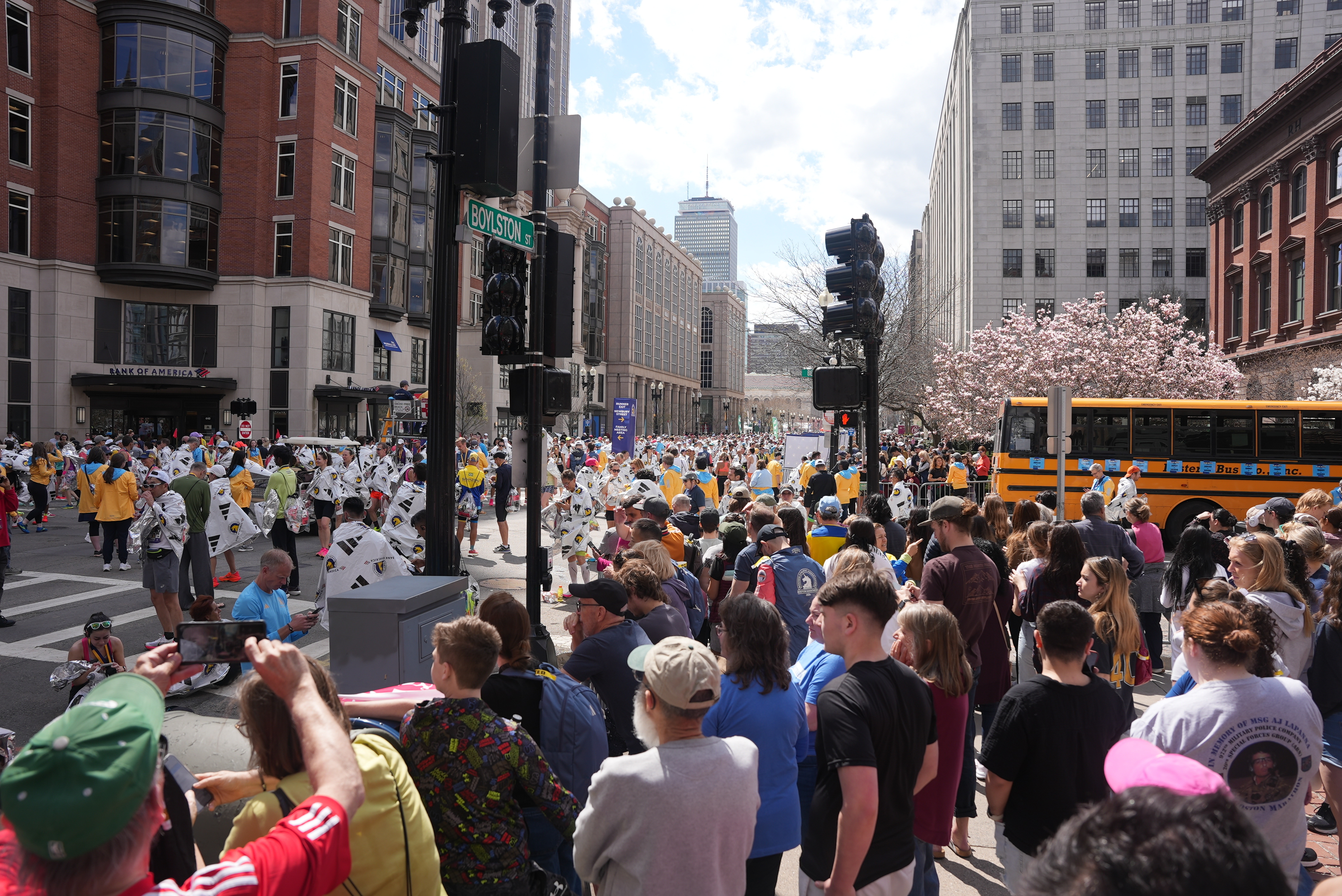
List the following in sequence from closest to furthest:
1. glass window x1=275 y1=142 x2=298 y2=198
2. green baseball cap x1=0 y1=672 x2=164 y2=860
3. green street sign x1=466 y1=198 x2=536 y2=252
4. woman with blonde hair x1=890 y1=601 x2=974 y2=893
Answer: green baseball cap x1=0 y1=672 x2=164 y2=860
woman with blonde hair x1=890 y1=601 x2=974 y2=893
green street sign x1=466 y1=198 x2=536 y2=252
glass window x1=275 y1=142 x2=298 y2=198

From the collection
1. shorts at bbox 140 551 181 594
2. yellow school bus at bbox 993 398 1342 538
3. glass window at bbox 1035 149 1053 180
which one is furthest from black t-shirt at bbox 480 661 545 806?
glass window at bbox 1035 149 1053 180

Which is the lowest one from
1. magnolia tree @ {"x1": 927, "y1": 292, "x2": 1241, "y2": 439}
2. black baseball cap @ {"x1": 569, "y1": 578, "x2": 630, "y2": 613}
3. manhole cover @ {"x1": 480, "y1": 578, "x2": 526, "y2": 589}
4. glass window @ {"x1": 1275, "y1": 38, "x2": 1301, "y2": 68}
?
manhole cover @ {"x1": 480, "y1": 578, "x2": 526, "y2": 589}

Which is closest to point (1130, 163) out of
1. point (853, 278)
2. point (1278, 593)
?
point (853, 278)

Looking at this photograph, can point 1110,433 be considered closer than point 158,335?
Yes

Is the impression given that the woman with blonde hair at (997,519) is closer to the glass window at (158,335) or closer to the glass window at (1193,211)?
the glass window at (158,335)

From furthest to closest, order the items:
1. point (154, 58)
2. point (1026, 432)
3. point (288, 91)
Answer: point (288, 91) < point (154, 58) < point (1026, 432)

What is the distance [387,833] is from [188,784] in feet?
2.05

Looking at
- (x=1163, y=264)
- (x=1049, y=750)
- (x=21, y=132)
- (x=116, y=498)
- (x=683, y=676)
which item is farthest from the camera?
(x=1163, y=264)

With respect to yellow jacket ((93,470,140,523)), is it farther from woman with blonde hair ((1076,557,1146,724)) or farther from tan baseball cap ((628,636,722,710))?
woman with blonde hair ((1076,557,1146,724))

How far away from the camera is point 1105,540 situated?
25.2 ft

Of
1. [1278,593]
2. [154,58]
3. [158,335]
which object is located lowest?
[1278,593]

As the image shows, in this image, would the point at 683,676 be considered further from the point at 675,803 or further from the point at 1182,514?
the point at 1182,514

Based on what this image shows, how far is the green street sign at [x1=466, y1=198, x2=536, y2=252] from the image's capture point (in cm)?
643

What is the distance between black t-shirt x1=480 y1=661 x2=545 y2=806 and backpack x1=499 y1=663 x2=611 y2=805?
2cm
